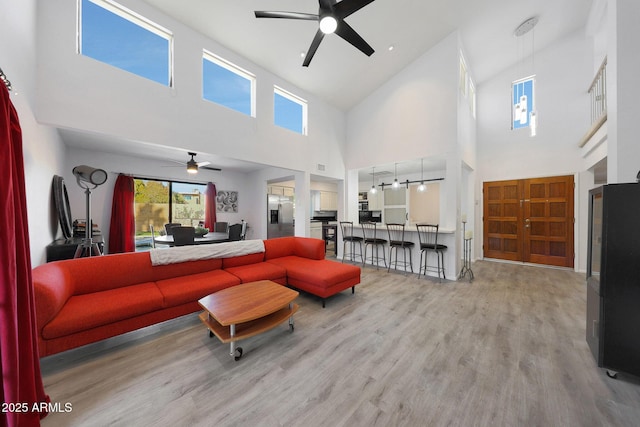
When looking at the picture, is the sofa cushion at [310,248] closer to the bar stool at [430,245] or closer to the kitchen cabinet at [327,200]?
the bar stool at [430,245]

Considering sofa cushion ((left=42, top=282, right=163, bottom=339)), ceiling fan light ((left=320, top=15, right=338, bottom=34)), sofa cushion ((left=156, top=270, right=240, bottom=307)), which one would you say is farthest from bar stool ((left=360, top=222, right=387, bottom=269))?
sofa cushion ((left=42, top=282, right=163, bottom=339))

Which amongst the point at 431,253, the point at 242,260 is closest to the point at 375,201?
the point at 431,253

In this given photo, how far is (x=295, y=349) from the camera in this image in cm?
205

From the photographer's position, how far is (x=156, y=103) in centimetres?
321

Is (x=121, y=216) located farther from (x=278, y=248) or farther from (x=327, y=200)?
(x=327, y=200)

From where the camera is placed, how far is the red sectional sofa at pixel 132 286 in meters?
1.75

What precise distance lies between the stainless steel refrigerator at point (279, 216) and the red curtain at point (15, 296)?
17.5 ft

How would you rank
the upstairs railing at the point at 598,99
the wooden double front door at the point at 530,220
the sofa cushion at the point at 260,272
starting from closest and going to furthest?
the sofa cushion at the point at 260,272 → the upstairs railing at the point at 598,99 → the wooden double front door at the point at 530,220

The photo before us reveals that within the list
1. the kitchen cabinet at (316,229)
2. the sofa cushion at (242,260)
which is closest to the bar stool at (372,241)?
the kitchen cabinet at (316,229)

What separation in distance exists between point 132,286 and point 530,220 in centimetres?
767

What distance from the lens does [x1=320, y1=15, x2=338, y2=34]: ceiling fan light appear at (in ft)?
7.46

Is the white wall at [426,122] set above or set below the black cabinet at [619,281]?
above

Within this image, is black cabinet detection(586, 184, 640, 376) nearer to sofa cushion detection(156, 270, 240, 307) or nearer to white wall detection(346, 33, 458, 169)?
white wall detection(346, 33, 458, 169)

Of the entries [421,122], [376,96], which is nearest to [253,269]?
[421,122]
